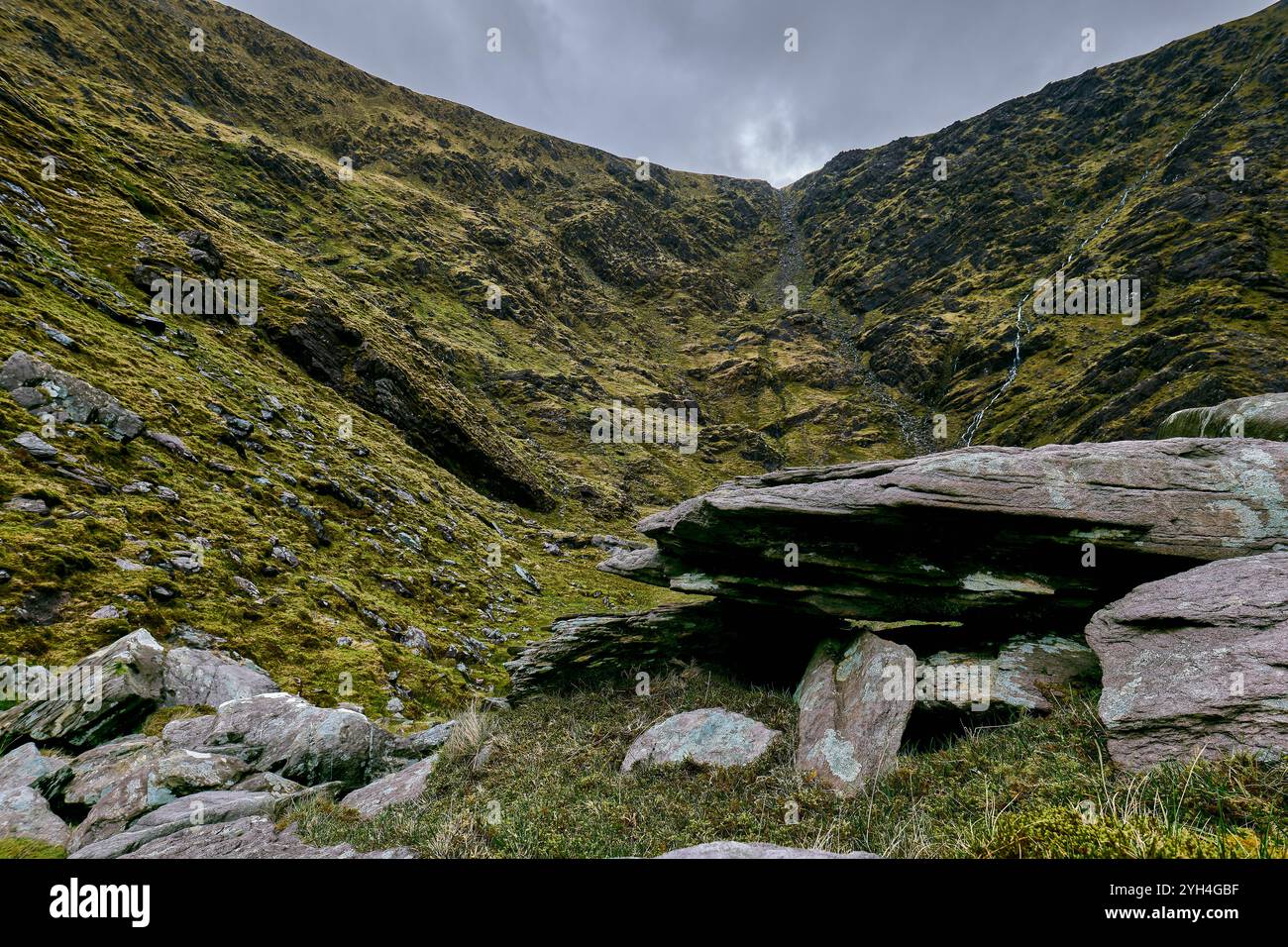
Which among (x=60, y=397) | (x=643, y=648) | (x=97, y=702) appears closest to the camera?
(x=97, y=702)

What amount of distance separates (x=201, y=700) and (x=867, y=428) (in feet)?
313

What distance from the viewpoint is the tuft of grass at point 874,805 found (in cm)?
449

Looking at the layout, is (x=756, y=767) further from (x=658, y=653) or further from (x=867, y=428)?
(x=867, y=428)

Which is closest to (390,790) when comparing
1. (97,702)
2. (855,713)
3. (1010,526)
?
(97,702)

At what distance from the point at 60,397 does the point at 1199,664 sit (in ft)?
92.1

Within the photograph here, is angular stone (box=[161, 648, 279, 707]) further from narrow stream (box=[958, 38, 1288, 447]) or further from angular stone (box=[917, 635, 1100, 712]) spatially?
narrow stream (box=[958, 38, 1288, 447])

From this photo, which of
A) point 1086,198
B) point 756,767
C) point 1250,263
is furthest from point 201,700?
point 1086,198

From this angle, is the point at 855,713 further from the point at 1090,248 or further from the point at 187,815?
the point at 1090,248

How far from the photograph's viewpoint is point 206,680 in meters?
11.6

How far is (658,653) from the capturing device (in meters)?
14.1

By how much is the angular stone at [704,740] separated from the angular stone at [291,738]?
5521 mm

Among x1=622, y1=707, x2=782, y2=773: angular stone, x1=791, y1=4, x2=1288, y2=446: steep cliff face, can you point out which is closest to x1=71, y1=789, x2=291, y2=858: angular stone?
x1=622, y1=707, x2=782, y2=773: angular stone

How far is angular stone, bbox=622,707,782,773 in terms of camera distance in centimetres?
898

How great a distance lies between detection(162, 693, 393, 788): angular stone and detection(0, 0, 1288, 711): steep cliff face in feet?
9.80
